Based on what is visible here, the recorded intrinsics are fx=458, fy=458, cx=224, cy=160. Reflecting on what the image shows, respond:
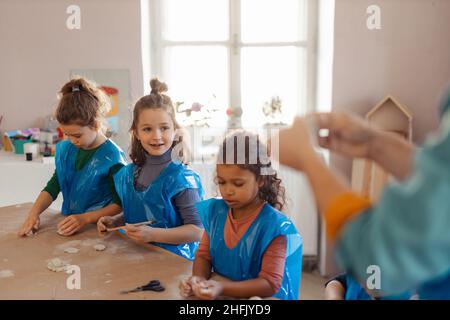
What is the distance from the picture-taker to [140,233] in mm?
974

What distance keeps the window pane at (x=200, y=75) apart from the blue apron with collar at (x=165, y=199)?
1.28m

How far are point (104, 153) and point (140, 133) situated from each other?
6.7 inches

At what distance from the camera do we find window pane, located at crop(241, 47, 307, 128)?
7.65 feet

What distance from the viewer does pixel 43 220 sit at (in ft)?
4.01

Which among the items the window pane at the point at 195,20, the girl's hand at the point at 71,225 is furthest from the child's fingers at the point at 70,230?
the window pane at the point at 195,20

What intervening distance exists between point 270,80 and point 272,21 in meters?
0.32

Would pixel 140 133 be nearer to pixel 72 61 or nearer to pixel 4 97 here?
pixel 72 61

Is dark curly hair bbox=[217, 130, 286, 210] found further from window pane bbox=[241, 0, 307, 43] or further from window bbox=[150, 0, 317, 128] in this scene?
window pane bbox=[241, 0, 307, 43]

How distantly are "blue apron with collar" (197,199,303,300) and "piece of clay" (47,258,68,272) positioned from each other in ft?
0.96

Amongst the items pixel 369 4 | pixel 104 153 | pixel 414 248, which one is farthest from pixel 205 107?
pixel 414 248

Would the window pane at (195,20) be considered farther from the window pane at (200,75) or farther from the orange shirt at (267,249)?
the orange shirt at (267,249)

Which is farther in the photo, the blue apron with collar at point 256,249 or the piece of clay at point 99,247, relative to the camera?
the piece of clay at point 99,247

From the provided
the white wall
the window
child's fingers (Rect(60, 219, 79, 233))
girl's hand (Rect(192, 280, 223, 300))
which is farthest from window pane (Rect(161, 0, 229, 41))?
girl's hand (Rect(192, 280, 223, 300))

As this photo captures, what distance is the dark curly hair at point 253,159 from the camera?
0.88m
